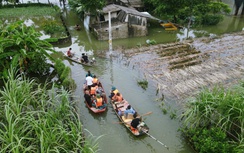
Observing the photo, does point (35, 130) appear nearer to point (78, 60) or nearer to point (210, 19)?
point (78, 60)

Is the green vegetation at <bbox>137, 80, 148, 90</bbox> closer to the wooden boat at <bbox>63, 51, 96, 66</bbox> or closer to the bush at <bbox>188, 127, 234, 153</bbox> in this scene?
the wooden boat at <bbox>63, 51, 96, 66</bbox>

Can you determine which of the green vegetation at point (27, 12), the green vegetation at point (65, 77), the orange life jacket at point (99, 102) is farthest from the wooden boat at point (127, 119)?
the green vegetation at point (27, 12)

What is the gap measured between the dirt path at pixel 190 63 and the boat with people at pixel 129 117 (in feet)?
8.99

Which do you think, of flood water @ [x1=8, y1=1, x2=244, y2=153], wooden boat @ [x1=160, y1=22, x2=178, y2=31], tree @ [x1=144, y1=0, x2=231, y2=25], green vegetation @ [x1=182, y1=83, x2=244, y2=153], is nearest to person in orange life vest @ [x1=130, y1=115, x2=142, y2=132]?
flood water @ [x1=8, y1=1, x2=244, y2=153]

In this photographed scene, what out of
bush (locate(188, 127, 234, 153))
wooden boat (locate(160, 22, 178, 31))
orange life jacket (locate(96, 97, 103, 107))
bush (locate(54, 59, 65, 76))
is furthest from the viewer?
wooden boat (locate(160, 22, 178, 31))

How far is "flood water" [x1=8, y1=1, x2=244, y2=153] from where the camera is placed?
8.88 metres

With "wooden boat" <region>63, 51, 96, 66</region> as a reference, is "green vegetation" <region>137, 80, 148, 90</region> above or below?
below

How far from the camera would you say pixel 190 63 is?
15094mm

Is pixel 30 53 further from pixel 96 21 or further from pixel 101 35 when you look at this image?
pixel 96 21

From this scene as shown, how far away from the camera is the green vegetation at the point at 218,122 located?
748 cm

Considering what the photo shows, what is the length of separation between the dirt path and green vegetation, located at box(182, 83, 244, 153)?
304 centimetres

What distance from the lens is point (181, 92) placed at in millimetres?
11703

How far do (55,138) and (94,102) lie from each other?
396 centimetres

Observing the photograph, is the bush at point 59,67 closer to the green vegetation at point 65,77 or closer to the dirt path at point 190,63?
the green vegetation at point 65,77
